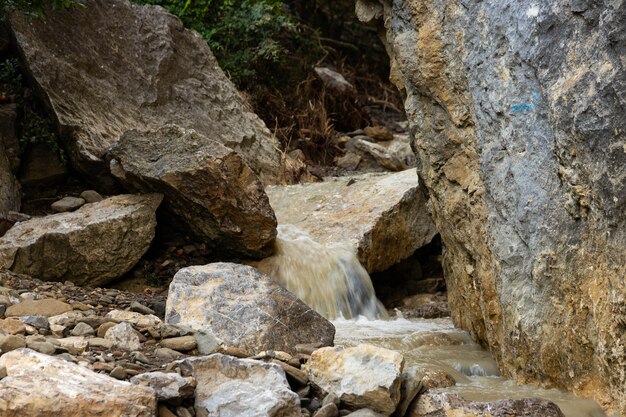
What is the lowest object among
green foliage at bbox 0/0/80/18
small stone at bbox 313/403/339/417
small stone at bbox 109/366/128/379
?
small stone at bbox 313/403/339/417

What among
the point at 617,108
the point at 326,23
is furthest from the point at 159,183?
the point at 326,23

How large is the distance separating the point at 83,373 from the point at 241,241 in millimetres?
3603

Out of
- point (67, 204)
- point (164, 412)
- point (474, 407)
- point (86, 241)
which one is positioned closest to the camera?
point (164, 412)

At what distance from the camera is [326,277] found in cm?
705

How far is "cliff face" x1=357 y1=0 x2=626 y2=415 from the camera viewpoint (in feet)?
12.8

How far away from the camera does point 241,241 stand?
22.9ft

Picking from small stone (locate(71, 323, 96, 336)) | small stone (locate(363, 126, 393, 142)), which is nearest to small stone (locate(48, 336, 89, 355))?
small stone (locate(71, 323, 96, 336))

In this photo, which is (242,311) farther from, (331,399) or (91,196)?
(91,196)

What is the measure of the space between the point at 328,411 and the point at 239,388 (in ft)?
1.22

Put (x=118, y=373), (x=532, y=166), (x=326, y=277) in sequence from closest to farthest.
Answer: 1. (x=118, y=373)
2. (x=532, y=166)
3. (x=326, y=277)

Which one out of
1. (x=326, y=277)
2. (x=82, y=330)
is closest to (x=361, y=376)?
(x=82, y=330)

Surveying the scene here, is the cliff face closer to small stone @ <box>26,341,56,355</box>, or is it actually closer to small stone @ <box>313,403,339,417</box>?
small stone @ <box>313,403,339,417</box>

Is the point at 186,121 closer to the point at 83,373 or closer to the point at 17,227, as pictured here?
the point at 17,227

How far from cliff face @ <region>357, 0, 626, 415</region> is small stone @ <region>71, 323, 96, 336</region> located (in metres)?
2.14
